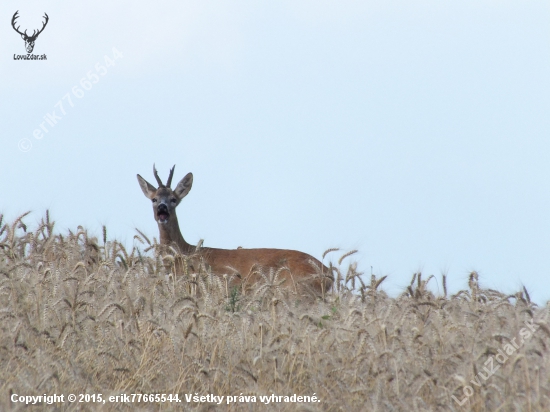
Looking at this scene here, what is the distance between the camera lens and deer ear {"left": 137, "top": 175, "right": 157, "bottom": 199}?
1455 centimetres

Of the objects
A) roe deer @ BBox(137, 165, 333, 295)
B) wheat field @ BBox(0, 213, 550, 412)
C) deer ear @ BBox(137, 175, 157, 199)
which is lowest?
wheat field @ BBox(0, 213, 550, 412)

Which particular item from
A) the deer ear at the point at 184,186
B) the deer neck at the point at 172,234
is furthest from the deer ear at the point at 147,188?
the deer neck at the point at 172,234

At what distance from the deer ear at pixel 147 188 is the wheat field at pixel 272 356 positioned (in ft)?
21.8

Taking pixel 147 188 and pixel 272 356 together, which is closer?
pixel 272 356

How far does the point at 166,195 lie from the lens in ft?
47.1

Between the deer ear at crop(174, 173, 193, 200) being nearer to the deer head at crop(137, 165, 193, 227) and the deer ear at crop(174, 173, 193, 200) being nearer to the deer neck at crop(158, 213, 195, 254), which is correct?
the deer head at crop(137, 165, 193, 227)

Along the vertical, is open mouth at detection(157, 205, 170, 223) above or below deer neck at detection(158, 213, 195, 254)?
above

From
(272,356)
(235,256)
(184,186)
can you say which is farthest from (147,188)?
(272,356)

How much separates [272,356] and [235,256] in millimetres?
6619

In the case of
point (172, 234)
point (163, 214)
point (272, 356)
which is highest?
point (163, 214)

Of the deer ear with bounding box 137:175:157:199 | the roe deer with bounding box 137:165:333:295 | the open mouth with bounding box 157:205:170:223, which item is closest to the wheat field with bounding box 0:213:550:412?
the roe deer with bounding box 137:165:333:295

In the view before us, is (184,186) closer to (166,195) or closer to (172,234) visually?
(166,195)

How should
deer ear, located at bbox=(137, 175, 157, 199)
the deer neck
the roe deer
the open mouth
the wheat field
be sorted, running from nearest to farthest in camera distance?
the wheat field
the roe deer
the open mouth
the deer neck
deer ear, located at bbox=(137, 175, 157, 199)

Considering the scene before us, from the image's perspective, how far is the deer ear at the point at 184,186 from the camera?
14688 millimetres
